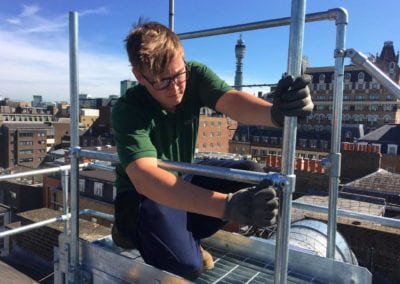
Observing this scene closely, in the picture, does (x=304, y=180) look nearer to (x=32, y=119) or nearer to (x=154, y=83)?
(x=154, y=83)

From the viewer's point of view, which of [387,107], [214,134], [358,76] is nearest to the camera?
[214,134]

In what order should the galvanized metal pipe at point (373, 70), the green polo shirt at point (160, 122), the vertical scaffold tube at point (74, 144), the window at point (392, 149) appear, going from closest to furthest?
the galvanized metal pipe at point (373, 70), the green polo shirt at point (160, 122), the vertical scaffold tube at point (74, 144), the window at point (392, 149)

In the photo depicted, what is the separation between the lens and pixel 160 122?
2.30m

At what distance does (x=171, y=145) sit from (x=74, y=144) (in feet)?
2.29

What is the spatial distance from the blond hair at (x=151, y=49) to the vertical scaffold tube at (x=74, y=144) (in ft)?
1.60

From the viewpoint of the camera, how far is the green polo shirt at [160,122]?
199 centimetres

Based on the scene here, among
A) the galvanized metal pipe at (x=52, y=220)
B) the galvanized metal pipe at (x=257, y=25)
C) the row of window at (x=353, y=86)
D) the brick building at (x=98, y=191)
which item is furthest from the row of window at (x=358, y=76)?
the galvanized metal pipe at (x=52, y=220)

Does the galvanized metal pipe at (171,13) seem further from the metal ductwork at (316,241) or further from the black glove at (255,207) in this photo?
the metal ductwork at (316,241)

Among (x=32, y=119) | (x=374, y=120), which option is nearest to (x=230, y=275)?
(x=374, y=120)

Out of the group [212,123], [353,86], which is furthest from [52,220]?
[353,86]

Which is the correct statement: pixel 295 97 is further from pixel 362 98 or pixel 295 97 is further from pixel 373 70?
pixel 362 98

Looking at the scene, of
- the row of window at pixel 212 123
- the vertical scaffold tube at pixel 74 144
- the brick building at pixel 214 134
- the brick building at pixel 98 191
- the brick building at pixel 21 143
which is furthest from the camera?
the brick building at pixel 21 143

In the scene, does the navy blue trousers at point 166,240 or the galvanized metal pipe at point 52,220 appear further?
the galvanized metal pipe at point 52,220

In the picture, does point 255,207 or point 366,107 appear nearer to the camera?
point 255,207
